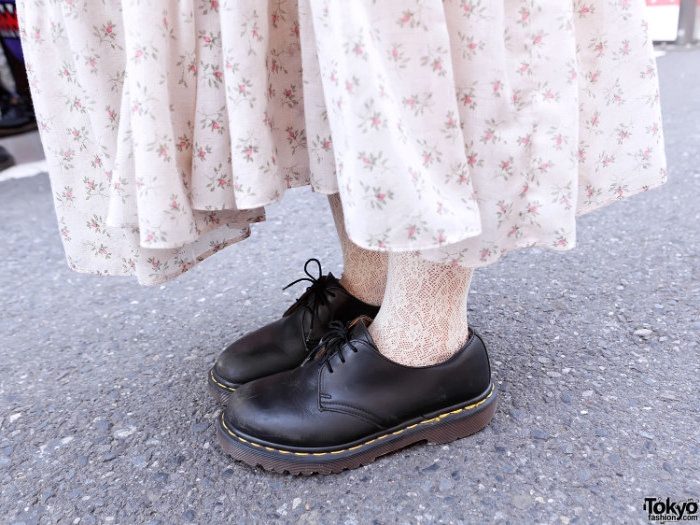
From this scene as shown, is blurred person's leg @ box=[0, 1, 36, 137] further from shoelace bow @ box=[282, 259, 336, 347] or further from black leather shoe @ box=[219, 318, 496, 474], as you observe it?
black leather shoe @ box=[219, 318, 496, 474]

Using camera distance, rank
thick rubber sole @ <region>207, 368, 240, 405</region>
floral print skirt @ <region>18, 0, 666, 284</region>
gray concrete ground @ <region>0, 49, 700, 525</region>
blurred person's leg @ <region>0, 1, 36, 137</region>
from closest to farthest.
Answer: floral print skirt @ <region>18, 0, 666, 284</region> → gray concrete ground @ <region>0, 49, 700, 525</region> → thick rubber sole @ <region>207, 368, 240, 405</region> → blurred person's leg @ <region>0, 1, 36, 137</region>

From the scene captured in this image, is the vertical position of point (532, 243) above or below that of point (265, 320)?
above

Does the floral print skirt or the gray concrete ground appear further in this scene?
the gray concrete ground

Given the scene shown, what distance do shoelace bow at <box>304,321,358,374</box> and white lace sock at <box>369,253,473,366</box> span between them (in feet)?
0.12

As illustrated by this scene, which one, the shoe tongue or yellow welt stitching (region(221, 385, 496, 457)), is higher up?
the shoe tongue

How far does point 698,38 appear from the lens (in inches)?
→ 195

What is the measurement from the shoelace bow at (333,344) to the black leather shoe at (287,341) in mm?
87

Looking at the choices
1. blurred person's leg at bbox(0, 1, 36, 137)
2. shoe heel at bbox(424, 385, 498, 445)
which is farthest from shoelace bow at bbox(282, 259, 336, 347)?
blurred person's leg at bbox(0, 1, 36, 137)

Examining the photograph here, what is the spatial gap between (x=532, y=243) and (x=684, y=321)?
1.71ft

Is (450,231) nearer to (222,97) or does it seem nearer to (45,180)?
(222,97)

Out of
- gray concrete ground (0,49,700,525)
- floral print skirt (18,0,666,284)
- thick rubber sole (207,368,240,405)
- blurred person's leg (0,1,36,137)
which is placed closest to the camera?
floral print skirt (18,0,666,284)

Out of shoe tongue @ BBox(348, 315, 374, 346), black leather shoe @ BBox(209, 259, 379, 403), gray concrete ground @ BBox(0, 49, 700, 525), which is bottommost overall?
gray concrete ground @ BBox(0, 49, 700, 525)

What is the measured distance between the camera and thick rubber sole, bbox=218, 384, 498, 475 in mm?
773

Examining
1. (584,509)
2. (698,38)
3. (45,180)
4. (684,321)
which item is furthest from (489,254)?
(698,38)
